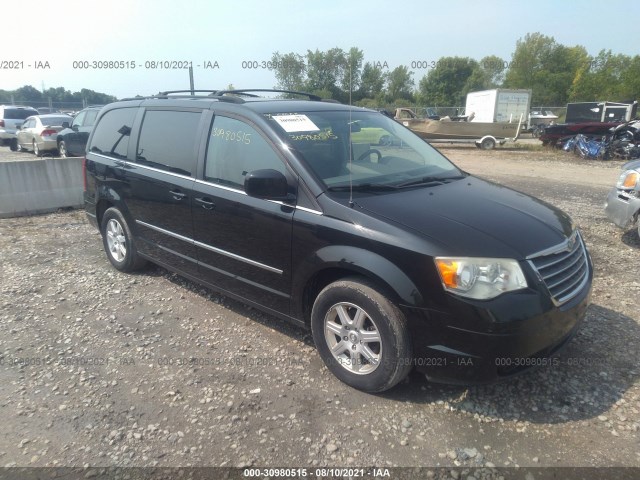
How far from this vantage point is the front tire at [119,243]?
492 centimetres

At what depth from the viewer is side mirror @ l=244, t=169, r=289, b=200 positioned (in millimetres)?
3031

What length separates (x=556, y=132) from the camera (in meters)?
19.9

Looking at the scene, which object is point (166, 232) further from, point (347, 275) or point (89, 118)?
point (89, 118)

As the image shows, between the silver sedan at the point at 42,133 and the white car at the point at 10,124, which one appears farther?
the white car at the point at 10,124

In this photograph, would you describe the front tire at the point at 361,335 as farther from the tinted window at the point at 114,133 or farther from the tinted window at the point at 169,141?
the tinted window at the point at 114,133

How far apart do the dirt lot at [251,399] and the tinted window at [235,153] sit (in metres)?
1.32

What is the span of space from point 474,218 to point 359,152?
3.63 ft

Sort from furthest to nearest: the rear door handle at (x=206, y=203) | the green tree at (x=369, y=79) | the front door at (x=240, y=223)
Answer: the green tree at (x=369, y=79)
the rear door handle at (x=206, y=203)
the front door at (x=240, y=223)

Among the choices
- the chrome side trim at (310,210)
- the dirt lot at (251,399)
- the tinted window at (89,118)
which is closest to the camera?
the dirt lot at (251,399)

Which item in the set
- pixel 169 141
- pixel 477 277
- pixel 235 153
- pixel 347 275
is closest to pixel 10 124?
pixel 169 141

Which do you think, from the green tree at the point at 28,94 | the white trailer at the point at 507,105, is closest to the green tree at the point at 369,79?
the white trailer at the point at 507,105

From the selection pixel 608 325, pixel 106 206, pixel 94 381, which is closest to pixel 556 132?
pixel 608 325

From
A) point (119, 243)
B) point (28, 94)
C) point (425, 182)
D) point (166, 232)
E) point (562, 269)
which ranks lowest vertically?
point (119, 243)

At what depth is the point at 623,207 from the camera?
220 inches
